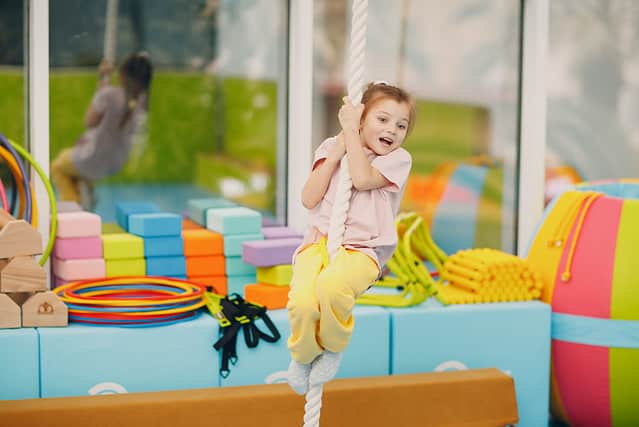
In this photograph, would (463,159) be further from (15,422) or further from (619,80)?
(15,422)

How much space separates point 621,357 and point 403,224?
97cm

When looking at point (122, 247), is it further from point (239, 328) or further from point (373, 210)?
point (373, 210)

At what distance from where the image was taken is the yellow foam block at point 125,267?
3.61 metres

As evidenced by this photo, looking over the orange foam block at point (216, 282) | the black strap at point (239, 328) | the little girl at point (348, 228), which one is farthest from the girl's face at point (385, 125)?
the orange foam block at point (216, 282)

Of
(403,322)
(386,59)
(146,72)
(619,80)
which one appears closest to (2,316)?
(146,72)

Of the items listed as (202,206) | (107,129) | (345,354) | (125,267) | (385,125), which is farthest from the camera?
(202,206)

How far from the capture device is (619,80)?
441cm

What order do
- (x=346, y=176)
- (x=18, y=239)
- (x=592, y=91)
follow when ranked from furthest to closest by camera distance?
(x=592, y=91) < (x=18, y=239) < (x=346, y=176)

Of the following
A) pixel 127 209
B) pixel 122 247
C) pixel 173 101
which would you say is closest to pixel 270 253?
pixel 122 247

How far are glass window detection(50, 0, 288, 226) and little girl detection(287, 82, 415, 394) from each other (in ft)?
5.11

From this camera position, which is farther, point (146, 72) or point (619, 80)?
point (619, 80)

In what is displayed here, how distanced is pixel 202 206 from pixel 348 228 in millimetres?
1618

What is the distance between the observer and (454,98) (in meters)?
4.26

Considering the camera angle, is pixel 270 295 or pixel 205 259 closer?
pixel 270 295
